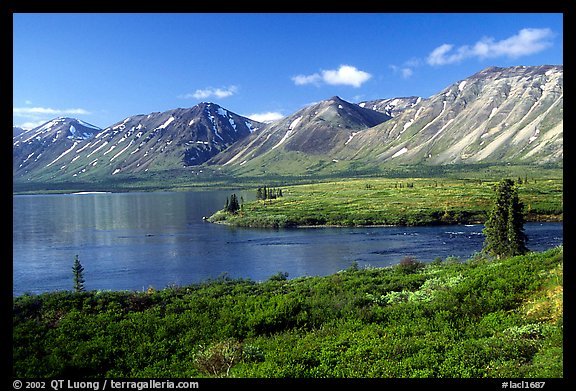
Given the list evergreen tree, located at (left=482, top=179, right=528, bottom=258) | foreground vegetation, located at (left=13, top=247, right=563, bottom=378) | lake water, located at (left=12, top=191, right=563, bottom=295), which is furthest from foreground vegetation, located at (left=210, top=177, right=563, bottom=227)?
foreground vegetation, located at (left=13, top=247, right=563, bottom=378)

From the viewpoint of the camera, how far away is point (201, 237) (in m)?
71.3

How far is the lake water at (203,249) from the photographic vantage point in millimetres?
44188

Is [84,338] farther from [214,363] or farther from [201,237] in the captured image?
[201,237]

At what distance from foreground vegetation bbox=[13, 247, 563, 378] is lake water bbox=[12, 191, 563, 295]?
28.8 metres

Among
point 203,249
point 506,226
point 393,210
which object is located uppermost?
point 506,226

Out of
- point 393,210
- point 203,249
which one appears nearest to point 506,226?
point 203,249

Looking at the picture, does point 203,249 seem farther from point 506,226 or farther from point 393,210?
point 393,210

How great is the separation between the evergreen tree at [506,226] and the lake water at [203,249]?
1114 cm

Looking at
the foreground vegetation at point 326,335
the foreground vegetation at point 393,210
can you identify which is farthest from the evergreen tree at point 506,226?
the foreground vegetation at point 393,210

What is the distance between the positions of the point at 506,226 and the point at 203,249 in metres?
39.3

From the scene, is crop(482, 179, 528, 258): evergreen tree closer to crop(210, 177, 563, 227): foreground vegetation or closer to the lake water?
the lake water

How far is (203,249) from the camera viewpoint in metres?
60.4

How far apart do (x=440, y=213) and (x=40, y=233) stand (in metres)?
73.0
